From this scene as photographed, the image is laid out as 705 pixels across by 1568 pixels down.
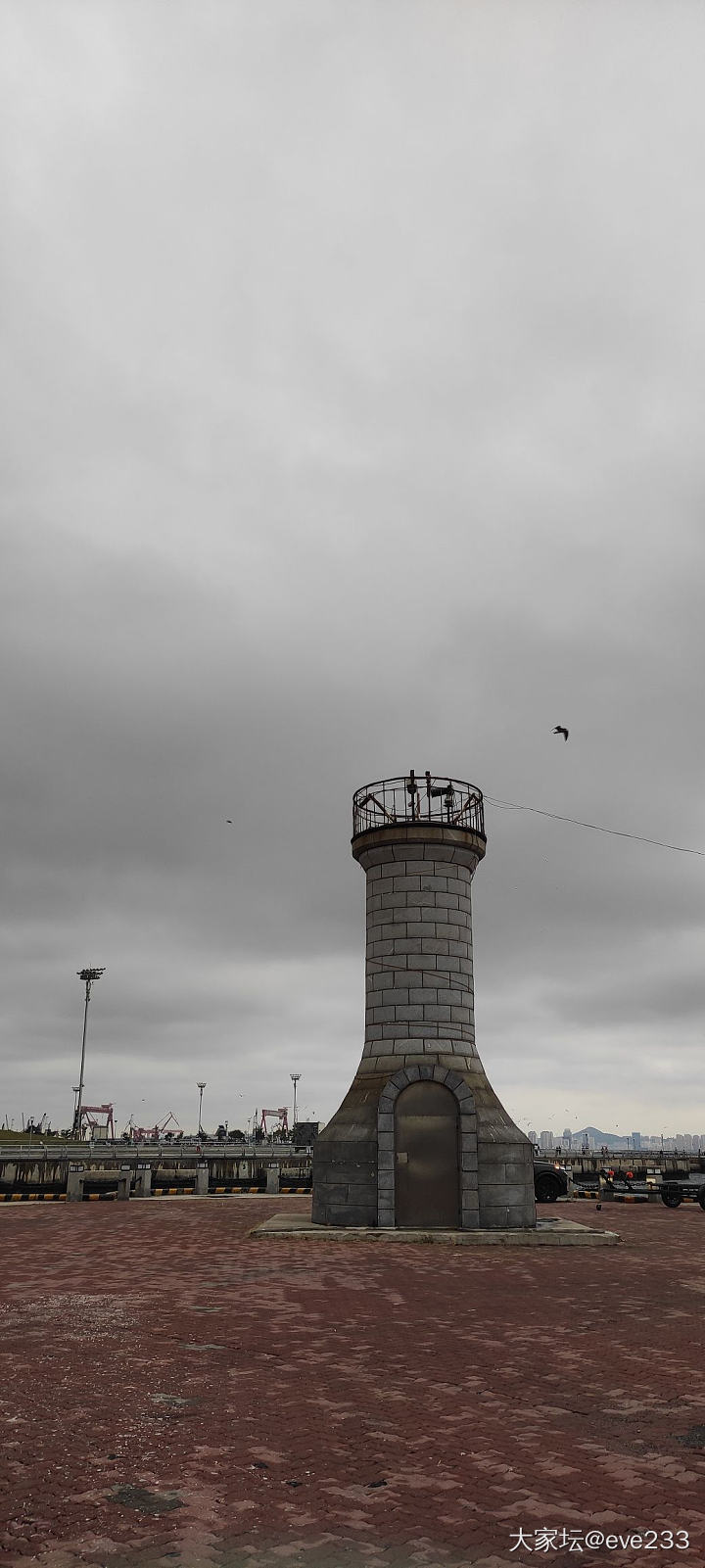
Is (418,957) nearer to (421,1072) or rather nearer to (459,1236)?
(421,1072)

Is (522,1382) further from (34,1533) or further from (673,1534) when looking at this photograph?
(34,1533)

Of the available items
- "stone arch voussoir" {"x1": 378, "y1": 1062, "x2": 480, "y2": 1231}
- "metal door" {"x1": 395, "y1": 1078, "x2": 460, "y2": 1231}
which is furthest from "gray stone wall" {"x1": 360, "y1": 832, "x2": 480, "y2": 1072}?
"metal door" {"x1": 395, "y1": 1078, "x2": 460, "y2": 1231}

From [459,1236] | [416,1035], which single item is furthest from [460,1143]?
[416,1035]

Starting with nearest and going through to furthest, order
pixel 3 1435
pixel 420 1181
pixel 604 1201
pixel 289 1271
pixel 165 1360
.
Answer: pixel 3 1435, pixel 165 1360, pixel 289 1271, pixel 420 1181, pixel 604 1201

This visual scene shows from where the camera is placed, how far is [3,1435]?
318 inches

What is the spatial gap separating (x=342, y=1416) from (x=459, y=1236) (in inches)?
570

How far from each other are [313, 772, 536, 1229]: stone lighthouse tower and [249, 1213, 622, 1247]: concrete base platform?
31.5 inches

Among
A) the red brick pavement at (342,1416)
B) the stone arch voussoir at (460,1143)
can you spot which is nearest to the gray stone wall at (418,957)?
the stone arch voussoir at (460,1143)

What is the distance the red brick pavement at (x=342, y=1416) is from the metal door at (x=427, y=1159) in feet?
20.8

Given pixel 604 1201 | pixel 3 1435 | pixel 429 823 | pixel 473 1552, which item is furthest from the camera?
pixel 604 1201

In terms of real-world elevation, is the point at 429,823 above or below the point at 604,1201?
above

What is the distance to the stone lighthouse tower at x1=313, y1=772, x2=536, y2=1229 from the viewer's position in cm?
2347

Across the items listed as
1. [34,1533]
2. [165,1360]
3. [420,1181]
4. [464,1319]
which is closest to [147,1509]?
[34,1533]

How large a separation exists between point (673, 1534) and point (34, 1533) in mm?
4036
